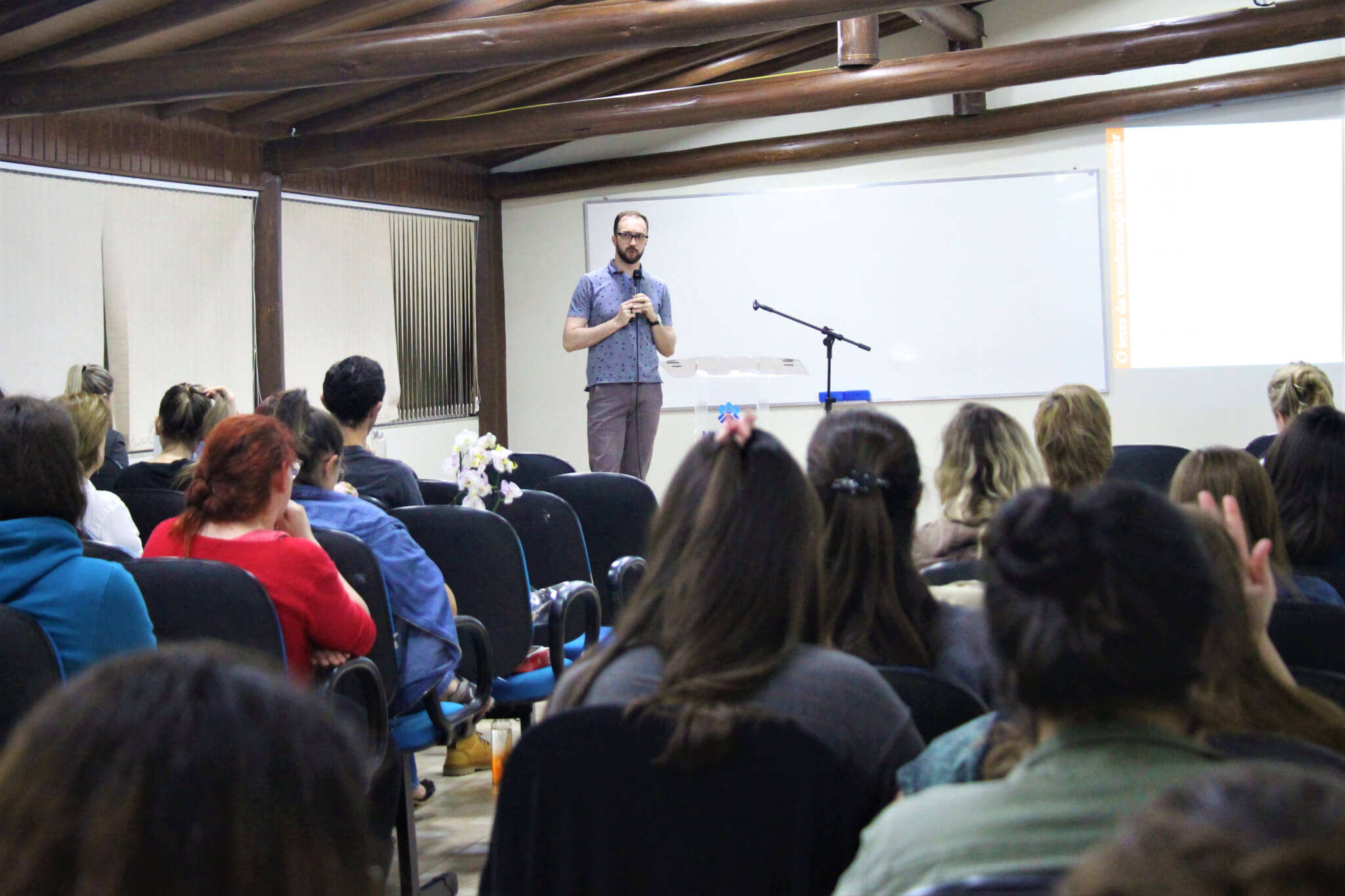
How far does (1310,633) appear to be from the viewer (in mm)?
1922

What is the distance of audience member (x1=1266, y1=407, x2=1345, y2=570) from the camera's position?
2545mm

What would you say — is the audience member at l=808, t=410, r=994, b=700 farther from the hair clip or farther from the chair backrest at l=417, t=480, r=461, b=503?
the chair backrest at l=417, t=480, r=461, b=503

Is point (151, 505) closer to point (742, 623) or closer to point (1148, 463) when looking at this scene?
point (742, 623)

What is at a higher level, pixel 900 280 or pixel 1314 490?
pixel 900 280

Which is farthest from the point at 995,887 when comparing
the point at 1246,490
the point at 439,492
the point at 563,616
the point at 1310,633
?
the point at 439,492

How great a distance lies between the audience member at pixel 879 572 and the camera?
179cm

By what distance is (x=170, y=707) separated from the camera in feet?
2.00

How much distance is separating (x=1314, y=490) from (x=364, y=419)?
7.79 feet

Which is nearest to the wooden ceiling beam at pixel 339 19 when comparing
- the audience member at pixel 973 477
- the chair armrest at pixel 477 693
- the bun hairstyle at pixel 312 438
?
the bun hairstyle at pixel 312 438

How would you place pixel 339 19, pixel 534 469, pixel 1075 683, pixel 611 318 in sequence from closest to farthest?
pixel 1075 683 → pixel 534 469 → pixel 339 19 → pixel 611 318

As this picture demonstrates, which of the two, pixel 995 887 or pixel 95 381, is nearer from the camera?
pixel 995 887

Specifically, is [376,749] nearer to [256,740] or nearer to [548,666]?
[548,666]

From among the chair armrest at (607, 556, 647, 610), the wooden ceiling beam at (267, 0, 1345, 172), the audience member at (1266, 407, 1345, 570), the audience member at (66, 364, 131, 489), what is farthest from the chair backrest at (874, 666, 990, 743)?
the wooden ceiling beam at (267, 0, 1345, 172)

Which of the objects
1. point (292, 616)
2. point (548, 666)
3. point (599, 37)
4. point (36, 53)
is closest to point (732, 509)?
point (292, 616)
